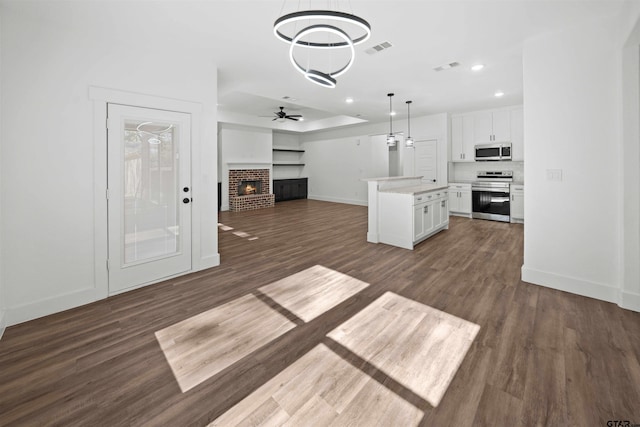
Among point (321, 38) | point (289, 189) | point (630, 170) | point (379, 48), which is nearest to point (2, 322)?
point (321, 38)

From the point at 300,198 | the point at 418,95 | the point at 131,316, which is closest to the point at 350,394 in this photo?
the point at 131,316

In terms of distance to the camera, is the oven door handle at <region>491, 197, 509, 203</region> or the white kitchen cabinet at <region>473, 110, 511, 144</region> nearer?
the oven door handle at <region>491, 197, 509, 203</region>

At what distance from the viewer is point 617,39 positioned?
2.78 metres

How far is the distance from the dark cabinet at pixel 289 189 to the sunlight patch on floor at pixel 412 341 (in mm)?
8781

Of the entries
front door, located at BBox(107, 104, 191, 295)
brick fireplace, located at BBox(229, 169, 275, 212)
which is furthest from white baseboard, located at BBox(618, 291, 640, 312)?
brick fireplace, located at BBox(229, 169, 275, 212)

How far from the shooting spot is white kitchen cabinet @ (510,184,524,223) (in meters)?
6.58

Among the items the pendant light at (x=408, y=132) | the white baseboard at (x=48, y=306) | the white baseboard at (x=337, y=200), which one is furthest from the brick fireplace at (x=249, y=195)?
the white baseboard at (x=48, y=306)

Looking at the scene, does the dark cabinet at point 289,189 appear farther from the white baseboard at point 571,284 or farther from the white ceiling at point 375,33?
the white baseboard at point 571,284

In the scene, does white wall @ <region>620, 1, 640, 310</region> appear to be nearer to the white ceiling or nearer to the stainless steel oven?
the white ceiling

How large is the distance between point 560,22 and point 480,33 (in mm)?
716

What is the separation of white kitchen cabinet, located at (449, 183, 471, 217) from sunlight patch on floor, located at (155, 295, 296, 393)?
21.0 feet

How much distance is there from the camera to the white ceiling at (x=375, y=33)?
8.73 feet

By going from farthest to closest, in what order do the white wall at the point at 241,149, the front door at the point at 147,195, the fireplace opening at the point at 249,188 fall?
the fireplace opening at the point at 249,188 < the white wall at the point at 241,149 < the front door at the point at 147,195

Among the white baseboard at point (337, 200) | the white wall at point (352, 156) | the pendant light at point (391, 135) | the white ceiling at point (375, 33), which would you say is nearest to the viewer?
the white ceiling at point (375, 33)
